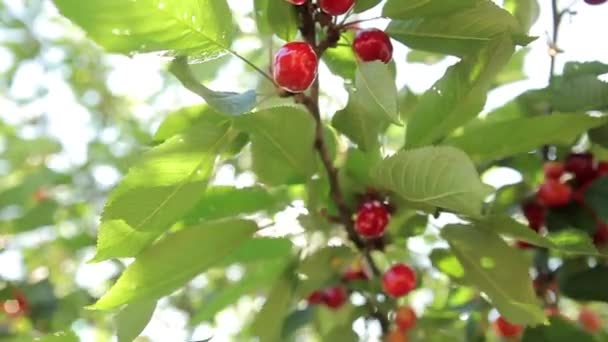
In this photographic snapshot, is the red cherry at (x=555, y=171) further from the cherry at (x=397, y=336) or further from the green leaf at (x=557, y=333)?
the cherry at (x=397, y=336)

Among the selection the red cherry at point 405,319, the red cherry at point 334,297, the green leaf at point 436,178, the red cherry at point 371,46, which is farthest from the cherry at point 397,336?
the red cherry at point 371,46

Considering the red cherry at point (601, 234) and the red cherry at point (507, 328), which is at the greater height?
the red cherry at point (601, 234)

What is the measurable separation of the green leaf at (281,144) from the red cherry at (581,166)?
0.41 meters

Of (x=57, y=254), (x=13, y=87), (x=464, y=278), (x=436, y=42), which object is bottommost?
(x=57, y=254)

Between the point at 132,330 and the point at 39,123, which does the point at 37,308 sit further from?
the point at 39,123

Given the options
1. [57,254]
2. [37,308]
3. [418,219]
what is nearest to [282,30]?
[418,219]

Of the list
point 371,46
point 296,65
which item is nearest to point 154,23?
point 296,65

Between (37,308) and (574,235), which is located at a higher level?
(574,235)

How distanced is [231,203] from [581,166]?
50cm

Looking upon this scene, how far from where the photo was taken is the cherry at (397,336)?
1273 millimetres

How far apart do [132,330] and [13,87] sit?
164 cm

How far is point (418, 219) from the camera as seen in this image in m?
1.21

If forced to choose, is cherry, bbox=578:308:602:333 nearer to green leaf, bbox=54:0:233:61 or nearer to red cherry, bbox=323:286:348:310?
red cherry, bbox=323:286:348:310

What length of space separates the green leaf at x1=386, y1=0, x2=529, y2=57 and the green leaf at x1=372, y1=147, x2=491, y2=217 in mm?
149
